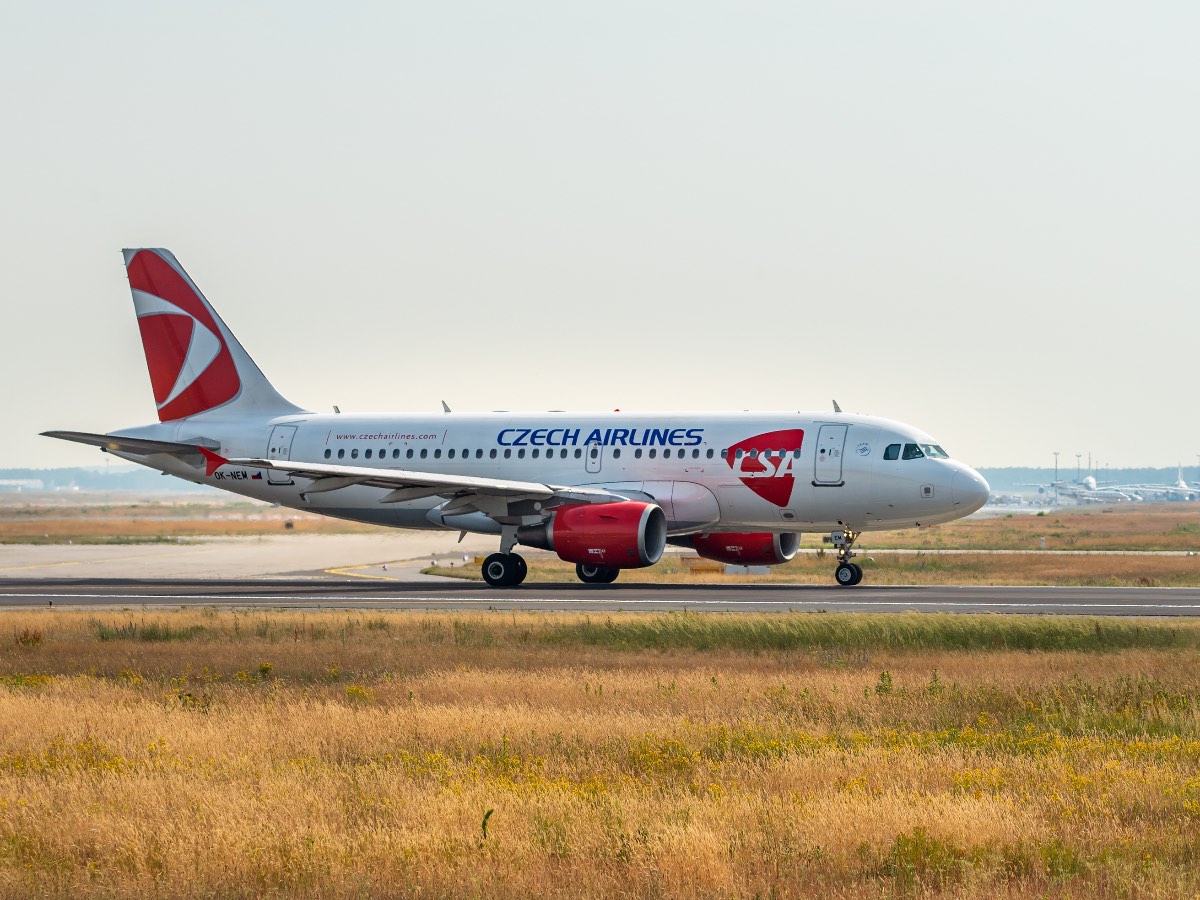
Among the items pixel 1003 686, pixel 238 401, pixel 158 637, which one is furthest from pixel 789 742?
pixel 238 401

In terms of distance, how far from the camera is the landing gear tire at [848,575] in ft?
125

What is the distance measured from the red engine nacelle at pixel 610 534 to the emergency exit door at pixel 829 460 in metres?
4.04

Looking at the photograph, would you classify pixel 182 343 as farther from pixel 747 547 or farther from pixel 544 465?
pixel 747 547

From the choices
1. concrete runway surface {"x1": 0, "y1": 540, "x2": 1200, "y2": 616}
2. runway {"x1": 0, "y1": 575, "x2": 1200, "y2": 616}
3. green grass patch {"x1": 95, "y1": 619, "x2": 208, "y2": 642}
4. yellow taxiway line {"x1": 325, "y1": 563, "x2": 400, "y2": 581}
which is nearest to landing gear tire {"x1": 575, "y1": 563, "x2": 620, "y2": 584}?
concrete runway surface {"x1": 0, "y1": 540, "x2": 1200, "y2": 616}

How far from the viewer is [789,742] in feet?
47.9

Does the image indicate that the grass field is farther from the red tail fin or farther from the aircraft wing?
the red tail fin

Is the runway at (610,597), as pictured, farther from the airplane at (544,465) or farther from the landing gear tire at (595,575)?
the airplane at (544,465)

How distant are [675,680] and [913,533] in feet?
272

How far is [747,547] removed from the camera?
132 feet

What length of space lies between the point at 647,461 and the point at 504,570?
468 cm

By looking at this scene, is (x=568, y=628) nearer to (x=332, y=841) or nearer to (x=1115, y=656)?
(x=1115, y=656)

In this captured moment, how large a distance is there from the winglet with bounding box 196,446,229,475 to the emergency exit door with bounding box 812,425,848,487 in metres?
15.1

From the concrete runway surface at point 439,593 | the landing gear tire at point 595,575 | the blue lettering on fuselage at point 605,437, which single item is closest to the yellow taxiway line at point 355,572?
the concrete runway surface at point 439,593

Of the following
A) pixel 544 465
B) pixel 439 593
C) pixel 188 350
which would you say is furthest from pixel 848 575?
pixel 188 350
